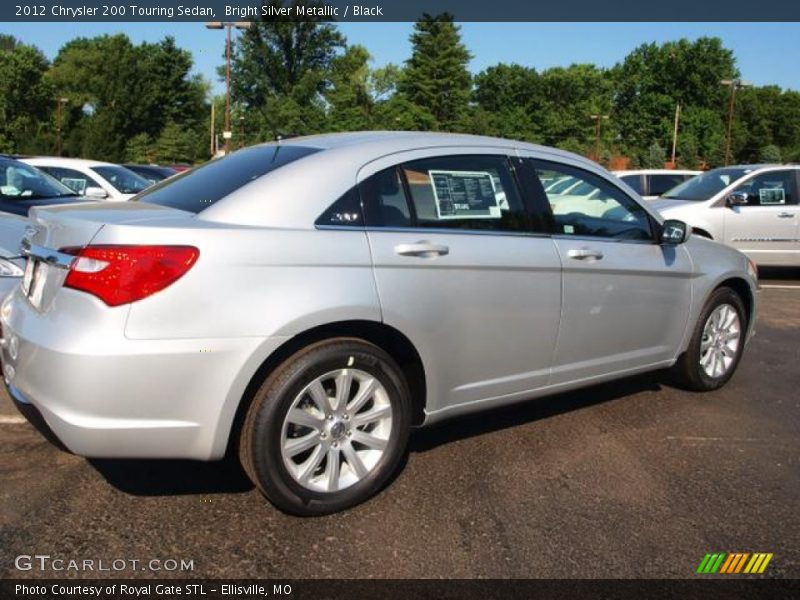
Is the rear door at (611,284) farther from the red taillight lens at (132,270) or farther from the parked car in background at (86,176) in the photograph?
the parked car in background at (86,176)

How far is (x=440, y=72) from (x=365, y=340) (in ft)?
242

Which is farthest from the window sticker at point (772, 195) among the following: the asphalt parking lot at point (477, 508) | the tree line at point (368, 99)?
the tree line at point (368, 99)

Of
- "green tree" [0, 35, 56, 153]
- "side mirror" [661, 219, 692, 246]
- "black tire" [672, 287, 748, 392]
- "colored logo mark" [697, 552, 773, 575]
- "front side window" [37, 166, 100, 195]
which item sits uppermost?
"green tree" [0, 35, 56, 153]

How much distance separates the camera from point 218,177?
3.58m

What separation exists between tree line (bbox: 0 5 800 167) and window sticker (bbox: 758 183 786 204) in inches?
2094

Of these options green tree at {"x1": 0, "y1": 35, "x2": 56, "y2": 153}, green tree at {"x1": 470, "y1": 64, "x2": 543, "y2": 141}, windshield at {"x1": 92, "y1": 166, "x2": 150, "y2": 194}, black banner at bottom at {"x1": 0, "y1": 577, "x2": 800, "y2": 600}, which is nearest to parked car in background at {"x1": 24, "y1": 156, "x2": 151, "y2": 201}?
windshield at {"x1": 92, "y1": 166, "x2": 150, "y2": 194}

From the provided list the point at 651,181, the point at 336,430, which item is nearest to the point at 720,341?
the point at 336,430

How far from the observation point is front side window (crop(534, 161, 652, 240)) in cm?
404

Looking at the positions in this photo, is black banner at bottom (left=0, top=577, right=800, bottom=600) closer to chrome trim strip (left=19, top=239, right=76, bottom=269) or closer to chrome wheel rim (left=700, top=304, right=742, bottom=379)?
chrome trim strip (left=19, top=239, right=76, bottom=269)

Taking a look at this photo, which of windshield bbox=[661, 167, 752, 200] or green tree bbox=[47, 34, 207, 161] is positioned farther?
green tree bbox=[47, 34, 207, 161]

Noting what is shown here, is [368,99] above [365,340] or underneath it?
above

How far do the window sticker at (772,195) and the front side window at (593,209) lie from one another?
7093 mm

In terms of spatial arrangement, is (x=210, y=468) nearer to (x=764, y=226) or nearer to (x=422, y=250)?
(x=422, y=250)

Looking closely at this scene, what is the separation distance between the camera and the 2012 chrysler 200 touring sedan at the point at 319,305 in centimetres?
279
